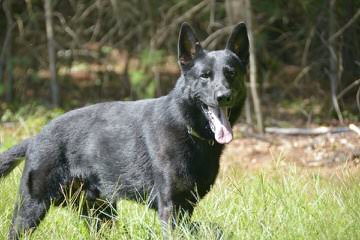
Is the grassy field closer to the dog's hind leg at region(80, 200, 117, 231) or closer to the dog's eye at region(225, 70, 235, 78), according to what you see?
the dog's hind leg at region(80, 200, 117, 231)

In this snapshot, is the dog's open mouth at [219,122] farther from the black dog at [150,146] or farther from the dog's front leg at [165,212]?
the dog's front leg at [165,212]

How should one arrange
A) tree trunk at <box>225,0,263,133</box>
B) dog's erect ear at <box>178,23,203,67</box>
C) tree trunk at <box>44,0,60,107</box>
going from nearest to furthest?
dog's erect ear at <box>178,23,203,67</box> < tree trunk at <box>225,0,263,133</box> < tree trunk at <box>44,0,60,107</box>

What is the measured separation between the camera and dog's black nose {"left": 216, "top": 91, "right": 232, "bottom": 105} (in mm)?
4645

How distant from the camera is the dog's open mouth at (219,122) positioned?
4738 mm

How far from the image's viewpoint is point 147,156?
4930 mm

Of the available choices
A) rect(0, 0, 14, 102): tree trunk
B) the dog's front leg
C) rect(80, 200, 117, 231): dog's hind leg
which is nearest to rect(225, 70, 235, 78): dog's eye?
the dog's front leg

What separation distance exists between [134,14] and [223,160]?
157 inches

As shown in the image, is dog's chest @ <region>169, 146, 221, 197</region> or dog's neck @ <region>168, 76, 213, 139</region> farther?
dog's neck @ <region>168, 76, 213, 139</region>

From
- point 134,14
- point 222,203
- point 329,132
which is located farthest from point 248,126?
point 222,203

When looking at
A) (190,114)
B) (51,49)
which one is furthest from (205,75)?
(51,49)

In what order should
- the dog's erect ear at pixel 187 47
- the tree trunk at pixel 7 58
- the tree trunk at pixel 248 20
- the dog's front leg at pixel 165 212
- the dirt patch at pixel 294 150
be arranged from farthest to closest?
the tree trunk at pixel 7 58
the tree trunk at pixel 248 20
the dirt patch at pixel 294 150
the dog's erect ear at pixel 187 47
the dog's front leg at pixel 165 212

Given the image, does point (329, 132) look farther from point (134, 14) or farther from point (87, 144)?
point (87, 144)

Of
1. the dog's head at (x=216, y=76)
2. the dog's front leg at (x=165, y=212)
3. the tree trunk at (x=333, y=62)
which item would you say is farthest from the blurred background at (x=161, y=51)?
the dog's front leg at (x=165, y=212)

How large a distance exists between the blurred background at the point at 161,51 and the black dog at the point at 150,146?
445cm
